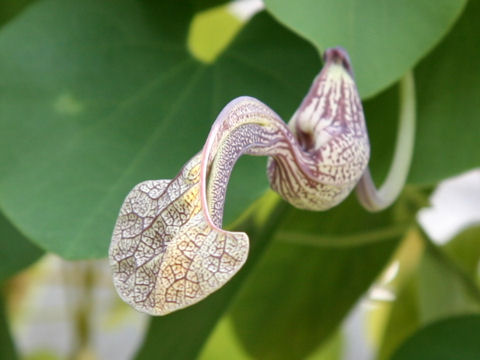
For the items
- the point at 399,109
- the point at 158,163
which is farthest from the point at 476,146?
the point at 158,163

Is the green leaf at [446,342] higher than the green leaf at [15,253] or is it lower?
lower

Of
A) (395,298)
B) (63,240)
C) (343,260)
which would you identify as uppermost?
(63,240)

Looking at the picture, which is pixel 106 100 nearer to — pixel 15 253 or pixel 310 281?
pixel 15 253

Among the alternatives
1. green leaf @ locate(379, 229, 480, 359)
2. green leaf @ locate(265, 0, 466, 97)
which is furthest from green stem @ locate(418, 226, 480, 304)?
green leaf @ locate(265, 0, 466, 97)

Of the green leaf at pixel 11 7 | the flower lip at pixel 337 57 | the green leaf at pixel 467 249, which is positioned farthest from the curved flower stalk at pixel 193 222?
the green leaf at pixel 467 249

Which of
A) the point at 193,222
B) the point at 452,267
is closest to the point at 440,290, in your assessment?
the point at 452,267

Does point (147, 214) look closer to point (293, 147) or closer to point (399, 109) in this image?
point (293, 147)

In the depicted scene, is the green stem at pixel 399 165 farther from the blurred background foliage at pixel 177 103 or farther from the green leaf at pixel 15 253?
the green leaf at pixel 15 253
